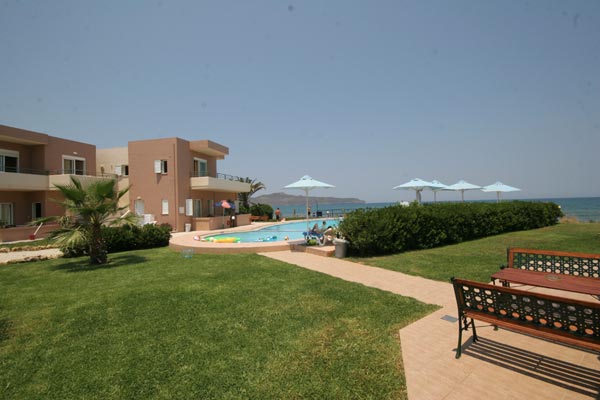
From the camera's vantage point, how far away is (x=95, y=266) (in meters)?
9.53

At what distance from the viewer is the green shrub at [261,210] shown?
34.2m

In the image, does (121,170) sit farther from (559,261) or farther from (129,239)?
(559,261)

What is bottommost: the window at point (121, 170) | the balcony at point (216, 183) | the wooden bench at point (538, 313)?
the wooden bench at point (538, 313)

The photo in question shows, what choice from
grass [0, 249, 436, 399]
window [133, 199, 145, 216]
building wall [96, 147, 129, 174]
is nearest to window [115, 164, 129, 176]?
building wall [96, 147, 129, 174]

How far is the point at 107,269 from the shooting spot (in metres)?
9.02

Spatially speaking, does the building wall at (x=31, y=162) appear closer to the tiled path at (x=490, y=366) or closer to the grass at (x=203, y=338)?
the grass at (x=203, y=338)

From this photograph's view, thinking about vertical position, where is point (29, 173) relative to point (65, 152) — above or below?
below

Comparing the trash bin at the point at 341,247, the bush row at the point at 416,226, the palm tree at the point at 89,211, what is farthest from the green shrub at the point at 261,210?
the trash bin at the point at 341,247

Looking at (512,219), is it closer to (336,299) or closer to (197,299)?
(336,299)

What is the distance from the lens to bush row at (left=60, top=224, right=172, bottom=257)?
11600 mm

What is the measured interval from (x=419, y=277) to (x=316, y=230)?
5688 mm

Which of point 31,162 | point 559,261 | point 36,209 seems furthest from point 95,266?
point 31,162

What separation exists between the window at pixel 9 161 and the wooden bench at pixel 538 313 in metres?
26.9

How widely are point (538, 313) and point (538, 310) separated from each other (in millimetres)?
37
